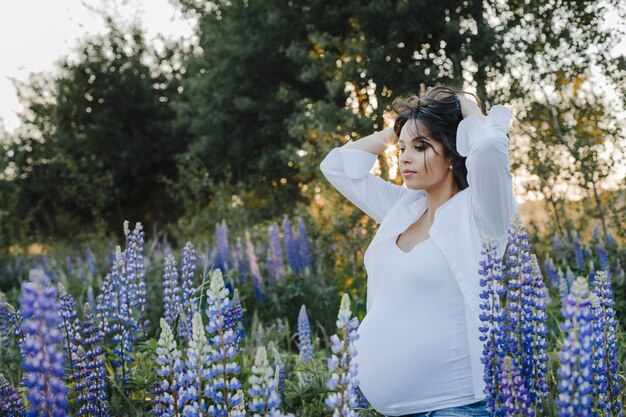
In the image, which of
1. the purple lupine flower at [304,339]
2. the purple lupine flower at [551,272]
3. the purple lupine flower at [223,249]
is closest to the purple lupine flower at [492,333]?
the purple lupine flower at [304,339]

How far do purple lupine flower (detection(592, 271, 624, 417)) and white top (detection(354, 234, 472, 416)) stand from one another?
1.69ft

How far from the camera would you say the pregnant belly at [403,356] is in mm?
2652

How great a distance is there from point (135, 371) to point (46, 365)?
5.94ft

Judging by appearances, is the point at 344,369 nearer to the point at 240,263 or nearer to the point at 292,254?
the point at 292,254

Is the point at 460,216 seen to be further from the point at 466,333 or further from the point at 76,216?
the point at 76,216

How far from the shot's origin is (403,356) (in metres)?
2.68

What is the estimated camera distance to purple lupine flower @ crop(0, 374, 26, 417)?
8.50 ft

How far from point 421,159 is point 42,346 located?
1966mm

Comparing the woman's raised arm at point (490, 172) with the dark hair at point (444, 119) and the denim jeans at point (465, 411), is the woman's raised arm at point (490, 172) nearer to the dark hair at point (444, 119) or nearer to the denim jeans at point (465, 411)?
the dark hair at point (444, 119)

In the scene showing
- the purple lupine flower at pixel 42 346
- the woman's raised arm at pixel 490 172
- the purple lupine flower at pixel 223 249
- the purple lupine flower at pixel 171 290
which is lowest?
the purple lupine flower at pixel 42 346

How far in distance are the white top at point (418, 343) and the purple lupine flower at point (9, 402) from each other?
1474 mm

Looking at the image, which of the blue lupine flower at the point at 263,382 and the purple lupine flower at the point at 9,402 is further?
the purple lupine flower at the point at 9,402

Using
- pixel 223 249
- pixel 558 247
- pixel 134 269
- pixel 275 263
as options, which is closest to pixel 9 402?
pixel 134 269

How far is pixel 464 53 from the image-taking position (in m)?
9.96
